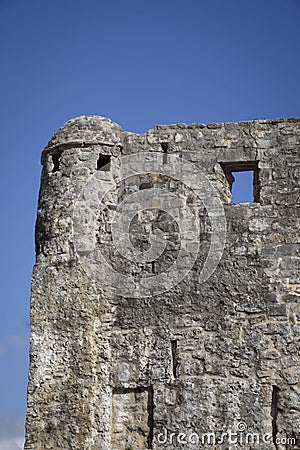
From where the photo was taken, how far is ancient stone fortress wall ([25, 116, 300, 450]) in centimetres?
920

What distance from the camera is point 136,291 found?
9734 mm

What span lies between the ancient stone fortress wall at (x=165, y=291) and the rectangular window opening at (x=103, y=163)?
0.7 inches

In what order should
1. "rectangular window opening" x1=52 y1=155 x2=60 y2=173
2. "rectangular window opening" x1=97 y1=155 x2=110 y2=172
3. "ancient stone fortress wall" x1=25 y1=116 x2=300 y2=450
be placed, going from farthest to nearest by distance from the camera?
"rectangular window opening" x1=52 y1=155 x2=60 y2=173
"rectangular window opening" x1=97 y1=155 x2=110 y2=172
"ancient stone fortress wall" x1=25 y1=116 x2=300 y2=450

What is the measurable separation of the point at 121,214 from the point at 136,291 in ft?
2.97

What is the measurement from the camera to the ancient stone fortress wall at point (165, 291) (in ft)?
30.2

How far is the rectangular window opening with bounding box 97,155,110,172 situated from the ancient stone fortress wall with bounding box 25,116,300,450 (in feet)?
0.06

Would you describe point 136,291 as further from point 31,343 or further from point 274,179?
point 274,179

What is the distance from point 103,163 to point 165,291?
1.65 metres

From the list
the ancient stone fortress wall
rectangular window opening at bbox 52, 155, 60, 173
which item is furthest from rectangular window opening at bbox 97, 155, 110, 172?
rectangular window opening at bbox 52, 155, 60, 173

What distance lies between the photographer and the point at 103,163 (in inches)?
399

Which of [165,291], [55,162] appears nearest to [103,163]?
[55,162]

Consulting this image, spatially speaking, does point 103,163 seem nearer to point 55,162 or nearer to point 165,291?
point 55,162

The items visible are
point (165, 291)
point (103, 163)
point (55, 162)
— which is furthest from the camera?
point (55, 162)

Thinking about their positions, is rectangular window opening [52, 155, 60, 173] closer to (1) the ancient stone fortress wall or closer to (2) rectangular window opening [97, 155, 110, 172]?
(1) the ancient stone fortress wall
